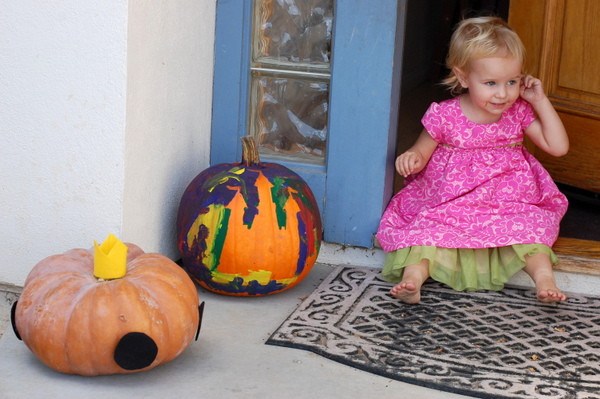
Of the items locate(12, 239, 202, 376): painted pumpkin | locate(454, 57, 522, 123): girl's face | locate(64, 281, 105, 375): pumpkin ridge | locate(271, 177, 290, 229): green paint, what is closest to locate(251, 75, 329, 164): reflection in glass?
locate(271, 177, 290, 229): green paint

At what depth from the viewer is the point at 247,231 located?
9.20 feet

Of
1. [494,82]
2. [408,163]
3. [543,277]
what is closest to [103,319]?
[408,163]

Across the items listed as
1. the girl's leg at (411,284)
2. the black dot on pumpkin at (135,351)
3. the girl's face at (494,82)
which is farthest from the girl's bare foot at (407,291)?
the black dot on pumpkin at (135,351)

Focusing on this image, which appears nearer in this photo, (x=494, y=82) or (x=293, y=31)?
(x=494, y=82)

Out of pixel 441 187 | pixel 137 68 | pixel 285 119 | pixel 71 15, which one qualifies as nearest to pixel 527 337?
pixel 441 187

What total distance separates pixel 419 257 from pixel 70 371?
125cm

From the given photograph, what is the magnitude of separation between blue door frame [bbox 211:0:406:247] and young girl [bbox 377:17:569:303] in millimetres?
107

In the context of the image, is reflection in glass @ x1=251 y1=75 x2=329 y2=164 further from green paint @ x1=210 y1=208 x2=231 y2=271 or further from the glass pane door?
green paint @ x1=210 y1=208 x2=231 y2=271

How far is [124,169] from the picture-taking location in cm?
270

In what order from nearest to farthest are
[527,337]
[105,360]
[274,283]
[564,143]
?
1. [105,360]
2. [527,337]
3. [274,283]
4. [564,143]

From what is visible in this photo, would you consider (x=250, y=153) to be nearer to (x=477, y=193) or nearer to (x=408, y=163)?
(x=408, y=163)

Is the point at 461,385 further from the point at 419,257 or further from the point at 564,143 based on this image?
the point at 564,143

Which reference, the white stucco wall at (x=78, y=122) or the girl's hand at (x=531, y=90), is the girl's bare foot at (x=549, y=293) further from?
the white stucco wall at (x=78, y=122)

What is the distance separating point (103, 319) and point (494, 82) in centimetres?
154
